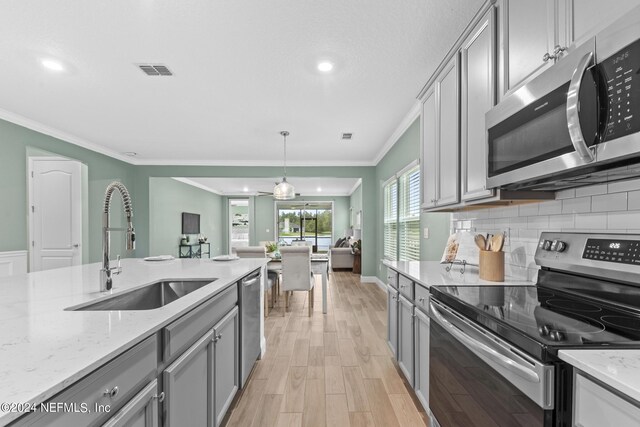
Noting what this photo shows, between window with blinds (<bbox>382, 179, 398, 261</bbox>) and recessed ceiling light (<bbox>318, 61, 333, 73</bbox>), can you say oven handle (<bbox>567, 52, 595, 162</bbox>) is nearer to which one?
recessed ceiling light (<bbox>318, 61, 333, 73</bbox>)

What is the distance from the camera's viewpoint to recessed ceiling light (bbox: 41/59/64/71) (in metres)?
2.57

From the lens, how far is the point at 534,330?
93 cm

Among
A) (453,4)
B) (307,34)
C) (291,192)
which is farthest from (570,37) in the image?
(291,192)

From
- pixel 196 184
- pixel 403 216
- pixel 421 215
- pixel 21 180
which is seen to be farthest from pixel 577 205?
pixel 196 184

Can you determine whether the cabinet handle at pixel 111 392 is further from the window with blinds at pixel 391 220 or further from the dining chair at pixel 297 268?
the window with blinds at pixel 391 220

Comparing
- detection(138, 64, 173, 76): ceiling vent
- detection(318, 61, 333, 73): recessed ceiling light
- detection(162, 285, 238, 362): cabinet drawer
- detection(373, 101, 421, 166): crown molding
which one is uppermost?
detection(138, 64, 173, 76): ceiling vent

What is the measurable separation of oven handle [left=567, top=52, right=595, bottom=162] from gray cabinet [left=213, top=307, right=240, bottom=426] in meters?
1.72

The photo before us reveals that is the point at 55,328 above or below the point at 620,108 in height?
below

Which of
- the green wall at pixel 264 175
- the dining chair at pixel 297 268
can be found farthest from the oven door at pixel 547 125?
the green wall at pixel 264 175

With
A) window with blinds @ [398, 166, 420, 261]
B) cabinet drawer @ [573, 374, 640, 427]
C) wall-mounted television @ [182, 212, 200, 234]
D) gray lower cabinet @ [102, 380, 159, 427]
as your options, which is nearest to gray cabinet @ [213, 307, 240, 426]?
gray lower cabinet @ [102, 380, 159, 427]

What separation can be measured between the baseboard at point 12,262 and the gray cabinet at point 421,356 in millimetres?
4638

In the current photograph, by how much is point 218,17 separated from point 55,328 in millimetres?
1967

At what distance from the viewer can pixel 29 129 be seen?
414 cm

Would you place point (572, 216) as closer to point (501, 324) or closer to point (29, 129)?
point (501, 324)
